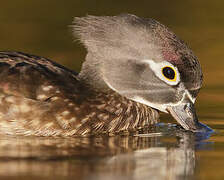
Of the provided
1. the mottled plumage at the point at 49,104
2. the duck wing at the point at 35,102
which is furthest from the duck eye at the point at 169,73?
the duck wing at the point at 35,102

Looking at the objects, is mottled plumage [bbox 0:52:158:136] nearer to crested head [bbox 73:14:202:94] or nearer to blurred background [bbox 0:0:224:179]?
crested head [bbox 73:14:202:94]

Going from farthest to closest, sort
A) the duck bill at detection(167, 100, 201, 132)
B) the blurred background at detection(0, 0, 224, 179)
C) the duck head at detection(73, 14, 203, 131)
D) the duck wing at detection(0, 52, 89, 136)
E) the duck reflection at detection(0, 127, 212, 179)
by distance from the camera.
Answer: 1. the blurred background at detection(0, 0, 224, 179)
2. the duck bill at detection(167, 100, 201, 132)
3. the duck head at detection(73, 14, 203, 131)
4. the duck wing at detection(0, 52, 89, 136)
5. the duck reflection at detection(0, 127, 212, 179)

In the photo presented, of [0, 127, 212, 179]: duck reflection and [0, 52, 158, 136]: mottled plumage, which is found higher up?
[0, 52, 158, 136]: mottled plumage

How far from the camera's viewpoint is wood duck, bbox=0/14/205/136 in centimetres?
816

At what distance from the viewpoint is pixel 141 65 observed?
885 cm

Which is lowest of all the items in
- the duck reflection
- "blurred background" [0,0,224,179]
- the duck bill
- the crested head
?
the duck reflection

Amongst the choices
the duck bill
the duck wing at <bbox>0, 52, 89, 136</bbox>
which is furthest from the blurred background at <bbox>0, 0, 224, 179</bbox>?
the duck wing at <bbox>0, 52, 89, 136</bbox>

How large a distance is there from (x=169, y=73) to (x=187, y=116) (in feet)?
1.92

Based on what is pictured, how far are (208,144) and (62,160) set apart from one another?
6.18 feet

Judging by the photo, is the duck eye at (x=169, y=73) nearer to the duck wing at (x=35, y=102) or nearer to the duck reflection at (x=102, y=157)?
the duck reflection at (x=102, y=157)

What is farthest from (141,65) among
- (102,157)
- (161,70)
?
(102,157)

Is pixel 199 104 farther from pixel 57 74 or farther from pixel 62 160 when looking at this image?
pixel 62 160

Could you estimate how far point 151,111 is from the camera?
9.26 metres

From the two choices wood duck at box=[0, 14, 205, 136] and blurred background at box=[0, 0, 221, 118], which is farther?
blurred background at box=[0, 0, 221, 118]
